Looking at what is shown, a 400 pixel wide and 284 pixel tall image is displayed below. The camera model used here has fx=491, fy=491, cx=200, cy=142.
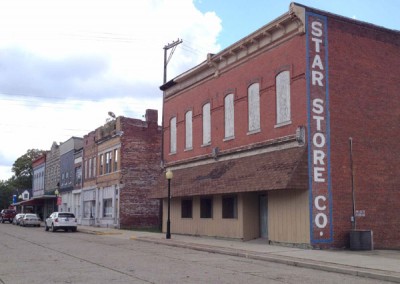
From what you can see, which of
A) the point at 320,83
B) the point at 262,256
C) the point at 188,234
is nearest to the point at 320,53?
the point at 320,83

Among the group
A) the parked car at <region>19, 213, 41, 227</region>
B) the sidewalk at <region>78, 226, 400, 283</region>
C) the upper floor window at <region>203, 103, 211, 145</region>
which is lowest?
the sidewalk at <region>78, 226, 400, 283</region>

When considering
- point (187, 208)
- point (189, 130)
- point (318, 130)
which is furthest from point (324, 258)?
point (189, 130)

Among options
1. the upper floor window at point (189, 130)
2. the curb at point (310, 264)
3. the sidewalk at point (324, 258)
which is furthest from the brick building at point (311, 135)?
Answer: the upper floor window at point (189, 130)

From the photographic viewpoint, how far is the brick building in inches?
776

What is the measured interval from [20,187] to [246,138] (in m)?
87.2

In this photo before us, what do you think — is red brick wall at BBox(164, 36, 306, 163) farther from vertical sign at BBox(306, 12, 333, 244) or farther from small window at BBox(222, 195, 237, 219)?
small window at BBox(222, 195, 237, 219)

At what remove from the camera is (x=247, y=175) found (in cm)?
2222

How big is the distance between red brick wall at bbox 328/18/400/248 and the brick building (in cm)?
4

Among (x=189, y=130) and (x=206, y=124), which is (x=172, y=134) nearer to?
(x=189, y=130)

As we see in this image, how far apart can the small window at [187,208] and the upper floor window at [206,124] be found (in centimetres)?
376

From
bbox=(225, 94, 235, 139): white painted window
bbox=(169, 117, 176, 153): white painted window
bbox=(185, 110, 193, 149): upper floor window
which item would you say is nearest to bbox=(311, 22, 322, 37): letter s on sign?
bbox=(225, 94, 235, 139): white painted window

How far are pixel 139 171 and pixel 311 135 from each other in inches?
893

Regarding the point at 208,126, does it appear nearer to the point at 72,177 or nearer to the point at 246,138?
the point at 246,138

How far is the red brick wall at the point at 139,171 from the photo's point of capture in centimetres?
3931
